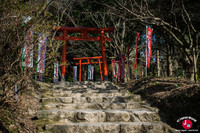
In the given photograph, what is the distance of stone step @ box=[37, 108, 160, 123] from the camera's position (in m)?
3.67

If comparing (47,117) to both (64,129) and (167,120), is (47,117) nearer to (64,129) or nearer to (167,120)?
(64,129)

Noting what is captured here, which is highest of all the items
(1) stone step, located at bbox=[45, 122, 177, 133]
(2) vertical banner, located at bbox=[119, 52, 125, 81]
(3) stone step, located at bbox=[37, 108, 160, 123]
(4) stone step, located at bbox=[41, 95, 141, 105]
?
(2) vertical banner, located at bbox=[119, 52, 125, 81]

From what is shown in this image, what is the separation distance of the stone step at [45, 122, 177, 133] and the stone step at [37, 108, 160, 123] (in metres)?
0.34

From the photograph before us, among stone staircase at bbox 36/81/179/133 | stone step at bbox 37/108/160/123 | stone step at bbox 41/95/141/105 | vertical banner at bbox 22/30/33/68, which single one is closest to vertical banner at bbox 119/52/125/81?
stone step at bbox 41/95/141/105

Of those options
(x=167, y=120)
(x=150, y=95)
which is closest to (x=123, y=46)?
Answer: (x=150, y=95)

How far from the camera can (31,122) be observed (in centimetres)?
352

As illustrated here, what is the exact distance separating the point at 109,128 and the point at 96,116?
47cm

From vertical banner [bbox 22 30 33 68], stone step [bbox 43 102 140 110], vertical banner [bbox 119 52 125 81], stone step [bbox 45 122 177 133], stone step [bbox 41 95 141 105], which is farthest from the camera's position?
vertical banner [bbox 119 52 125 81]

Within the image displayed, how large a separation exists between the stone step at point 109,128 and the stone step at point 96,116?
1.10 feet

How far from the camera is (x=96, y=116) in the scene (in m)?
3.75
